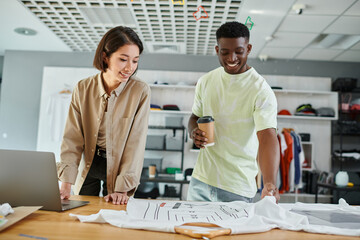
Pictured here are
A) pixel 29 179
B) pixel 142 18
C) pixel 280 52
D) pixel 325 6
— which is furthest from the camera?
pixel 280 52

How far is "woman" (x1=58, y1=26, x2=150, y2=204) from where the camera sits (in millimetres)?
1425

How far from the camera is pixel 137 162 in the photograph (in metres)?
1.42

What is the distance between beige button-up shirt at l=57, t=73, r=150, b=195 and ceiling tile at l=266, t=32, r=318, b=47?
317cm

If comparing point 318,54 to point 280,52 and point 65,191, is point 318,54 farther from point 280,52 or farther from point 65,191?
point 65,191

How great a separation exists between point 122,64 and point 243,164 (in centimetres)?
75

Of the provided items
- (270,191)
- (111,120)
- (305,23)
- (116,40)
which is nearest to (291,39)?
(305,23)

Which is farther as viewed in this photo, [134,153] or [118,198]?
[134,153]

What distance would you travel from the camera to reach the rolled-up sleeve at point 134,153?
4.43 feet

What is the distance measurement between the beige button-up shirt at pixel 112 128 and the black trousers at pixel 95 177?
0.04m

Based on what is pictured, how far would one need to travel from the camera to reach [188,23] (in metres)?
3.87

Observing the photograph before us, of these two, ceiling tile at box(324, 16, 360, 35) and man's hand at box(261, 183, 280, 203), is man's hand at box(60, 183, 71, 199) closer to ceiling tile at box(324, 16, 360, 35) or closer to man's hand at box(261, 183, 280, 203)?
man's hand at box(261, 183, 280, 203)

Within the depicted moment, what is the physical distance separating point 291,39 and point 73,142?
368 cm

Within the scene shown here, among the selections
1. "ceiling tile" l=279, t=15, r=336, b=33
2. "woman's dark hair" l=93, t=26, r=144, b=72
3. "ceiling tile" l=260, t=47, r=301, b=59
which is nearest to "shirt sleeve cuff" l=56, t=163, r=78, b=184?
"woman's dark hair" l=93, t=26, r=144, b=72

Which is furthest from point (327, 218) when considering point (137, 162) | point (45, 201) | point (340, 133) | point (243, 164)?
point (340, 133)
